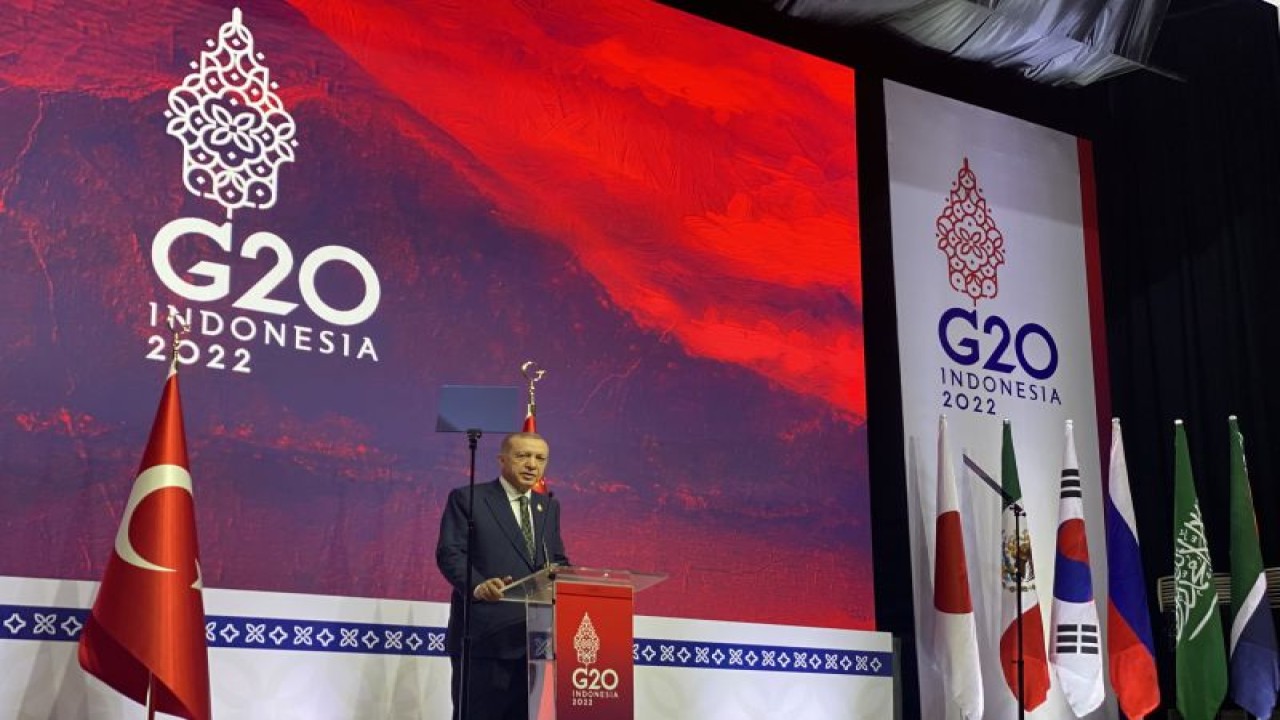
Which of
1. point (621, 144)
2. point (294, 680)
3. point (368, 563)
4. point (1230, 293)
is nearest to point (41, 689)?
point (294, 680)

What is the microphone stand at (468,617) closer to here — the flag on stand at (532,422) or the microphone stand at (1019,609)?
the flag on stand at (532,422)

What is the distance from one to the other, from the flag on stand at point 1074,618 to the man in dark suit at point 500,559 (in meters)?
2.96

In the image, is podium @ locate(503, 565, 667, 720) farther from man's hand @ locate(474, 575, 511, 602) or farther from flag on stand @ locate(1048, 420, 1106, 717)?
flag on stand @ locate(1048, 420, 1106, 717)

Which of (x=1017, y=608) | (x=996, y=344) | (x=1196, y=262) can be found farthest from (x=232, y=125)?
(x=1196, y=262)

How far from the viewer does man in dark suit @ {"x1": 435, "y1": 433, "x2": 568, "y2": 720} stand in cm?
536

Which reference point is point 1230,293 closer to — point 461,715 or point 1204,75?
point 1204,75

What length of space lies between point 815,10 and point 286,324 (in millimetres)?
3368

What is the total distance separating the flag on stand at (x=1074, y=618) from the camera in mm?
7418

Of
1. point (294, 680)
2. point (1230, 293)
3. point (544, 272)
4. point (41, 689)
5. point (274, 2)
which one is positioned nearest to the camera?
point (41, 689)

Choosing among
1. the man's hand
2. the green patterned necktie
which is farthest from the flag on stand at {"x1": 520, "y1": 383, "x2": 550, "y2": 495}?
the man's hand

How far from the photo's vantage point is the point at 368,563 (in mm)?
5996

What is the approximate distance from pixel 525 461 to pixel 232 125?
172 centimetres

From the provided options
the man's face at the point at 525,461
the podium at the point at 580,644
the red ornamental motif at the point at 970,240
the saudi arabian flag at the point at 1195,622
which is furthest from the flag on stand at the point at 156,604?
the saudi arabian flag at the point at 1195,622

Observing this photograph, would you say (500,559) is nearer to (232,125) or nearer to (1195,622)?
(232,125)
